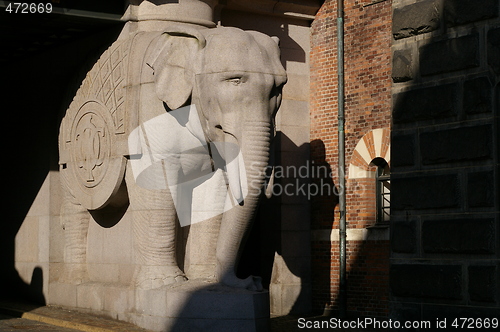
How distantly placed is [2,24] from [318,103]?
4929 mm

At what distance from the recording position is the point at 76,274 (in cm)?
1355

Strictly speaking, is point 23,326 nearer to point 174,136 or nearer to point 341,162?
point 174,136

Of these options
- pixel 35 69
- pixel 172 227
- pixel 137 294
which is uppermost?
pixel 35 69

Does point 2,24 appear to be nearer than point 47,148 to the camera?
Yes

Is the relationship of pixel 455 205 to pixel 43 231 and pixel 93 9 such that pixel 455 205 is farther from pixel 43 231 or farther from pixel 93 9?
pixel 43 231

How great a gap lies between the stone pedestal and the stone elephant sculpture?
23 centimetres

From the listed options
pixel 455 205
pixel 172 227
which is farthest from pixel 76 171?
pixel 455 205

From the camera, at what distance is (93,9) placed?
12.5 m

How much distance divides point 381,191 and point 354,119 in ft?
3.80

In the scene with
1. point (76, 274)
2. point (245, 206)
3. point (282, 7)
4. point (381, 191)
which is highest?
point (282, 7)

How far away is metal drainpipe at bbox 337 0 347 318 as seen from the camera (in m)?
14.4
